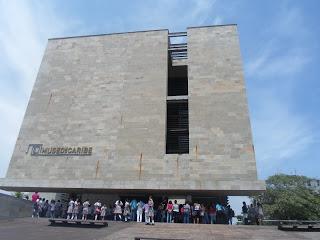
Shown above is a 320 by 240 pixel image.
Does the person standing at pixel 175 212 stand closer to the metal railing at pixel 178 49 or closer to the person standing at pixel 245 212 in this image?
the person standing at pixel 245 212

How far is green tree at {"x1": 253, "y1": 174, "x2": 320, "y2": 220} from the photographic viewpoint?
125 ft

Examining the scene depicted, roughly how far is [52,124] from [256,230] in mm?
19161

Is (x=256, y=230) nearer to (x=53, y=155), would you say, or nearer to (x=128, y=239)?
(x=128, y=239)

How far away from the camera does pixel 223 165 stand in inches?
922

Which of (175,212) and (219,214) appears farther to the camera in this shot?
(219,214)

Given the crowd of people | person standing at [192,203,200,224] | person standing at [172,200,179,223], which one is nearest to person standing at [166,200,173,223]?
the crowd of people

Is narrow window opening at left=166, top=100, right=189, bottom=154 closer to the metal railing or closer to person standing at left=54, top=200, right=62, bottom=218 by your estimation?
the metal railing

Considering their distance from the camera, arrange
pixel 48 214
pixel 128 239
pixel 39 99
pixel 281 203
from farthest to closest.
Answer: pixel 281 203
pixel 39 99
pixel 48 214
pixel 128 239

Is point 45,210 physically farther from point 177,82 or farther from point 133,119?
point 177,82

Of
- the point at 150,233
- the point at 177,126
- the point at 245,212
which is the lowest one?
the point at 150,233

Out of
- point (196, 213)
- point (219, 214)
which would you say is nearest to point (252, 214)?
point (219, 214)

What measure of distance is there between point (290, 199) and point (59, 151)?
90.6 ft

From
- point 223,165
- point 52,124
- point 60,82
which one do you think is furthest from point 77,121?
point 223,165

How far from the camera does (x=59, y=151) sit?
26.3 meters
